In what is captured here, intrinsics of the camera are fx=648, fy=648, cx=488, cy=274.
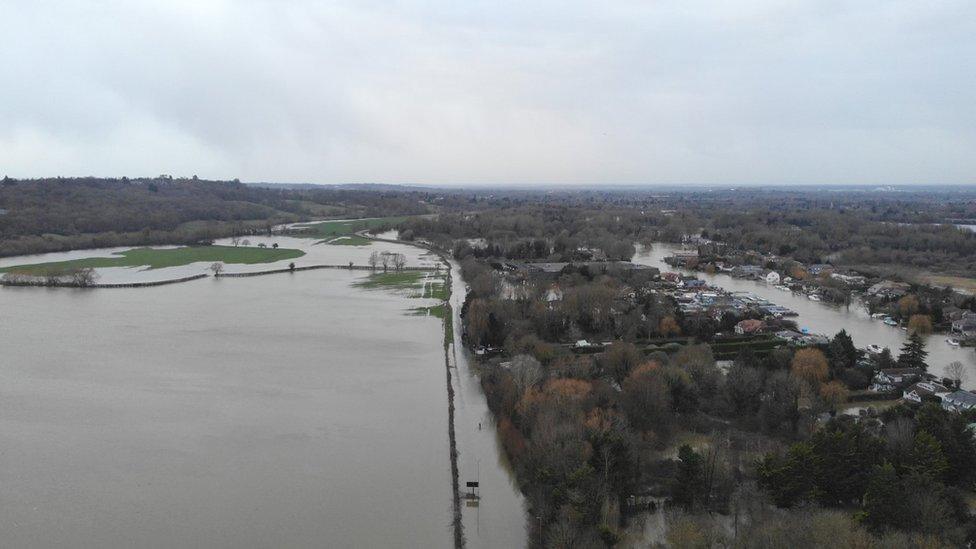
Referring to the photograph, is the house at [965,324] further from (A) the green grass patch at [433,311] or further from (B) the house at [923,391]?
(A) the green grass patch at [433,311]

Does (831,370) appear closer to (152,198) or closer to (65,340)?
(65,340)

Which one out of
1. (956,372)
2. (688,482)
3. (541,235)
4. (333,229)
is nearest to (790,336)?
(956,372)

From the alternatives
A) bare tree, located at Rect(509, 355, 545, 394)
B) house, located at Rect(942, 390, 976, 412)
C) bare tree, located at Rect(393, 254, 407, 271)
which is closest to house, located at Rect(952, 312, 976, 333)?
house, located at Rect(942, 390, 976, 412)

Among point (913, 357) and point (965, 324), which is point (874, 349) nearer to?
point (913, 357)

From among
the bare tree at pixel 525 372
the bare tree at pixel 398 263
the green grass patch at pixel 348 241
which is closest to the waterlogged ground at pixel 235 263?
the green grass patch at pixel 348 241

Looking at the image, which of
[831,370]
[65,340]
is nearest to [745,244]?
[831,370]

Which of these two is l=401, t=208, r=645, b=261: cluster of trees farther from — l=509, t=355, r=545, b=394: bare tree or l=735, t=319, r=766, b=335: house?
l=509, t=355, r=545, b=394: bare tree
